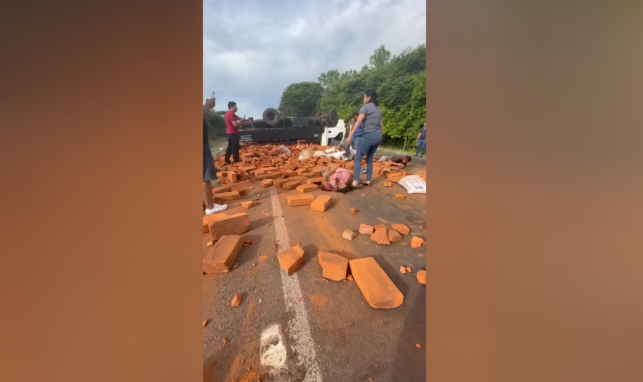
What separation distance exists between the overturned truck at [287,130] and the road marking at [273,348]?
730cm

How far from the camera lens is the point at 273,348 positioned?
0.94 m

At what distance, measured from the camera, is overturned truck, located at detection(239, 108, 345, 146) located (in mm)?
7965

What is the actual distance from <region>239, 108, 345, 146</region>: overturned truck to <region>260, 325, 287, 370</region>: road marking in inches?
287

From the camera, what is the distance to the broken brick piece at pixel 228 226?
178cm

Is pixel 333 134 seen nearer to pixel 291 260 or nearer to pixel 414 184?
pixel 414 184

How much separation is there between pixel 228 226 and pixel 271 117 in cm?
674

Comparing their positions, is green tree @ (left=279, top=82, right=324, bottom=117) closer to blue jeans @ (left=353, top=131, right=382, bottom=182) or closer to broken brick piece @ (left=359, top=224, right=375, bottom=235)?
blue jeans @ (left=353, top=131, right=382, bottom=182)

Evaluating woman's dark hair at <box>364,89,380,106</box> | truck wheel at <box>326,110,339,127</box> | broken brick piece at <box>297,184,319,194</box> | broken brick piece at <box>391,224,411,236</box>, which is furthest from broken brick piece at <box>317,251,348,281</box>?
truck wheel at <box>326,110,339,127</box>

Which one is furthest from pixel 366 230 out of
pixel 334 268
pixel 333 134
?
pixel 333 134

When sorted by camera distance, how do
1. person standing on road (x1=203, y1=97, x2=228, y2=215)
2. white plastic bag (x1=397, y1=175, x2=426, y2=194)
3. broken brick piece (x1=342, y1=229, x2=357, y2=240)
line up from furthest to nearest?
white plastic bag (x1=397, y1=175, x2=426, y2=194)
person standing on road (x1=203, y1=97, x2=228, y2=215)
broken brick piece (x1=342, y1=229, x2=357, y2=240)
